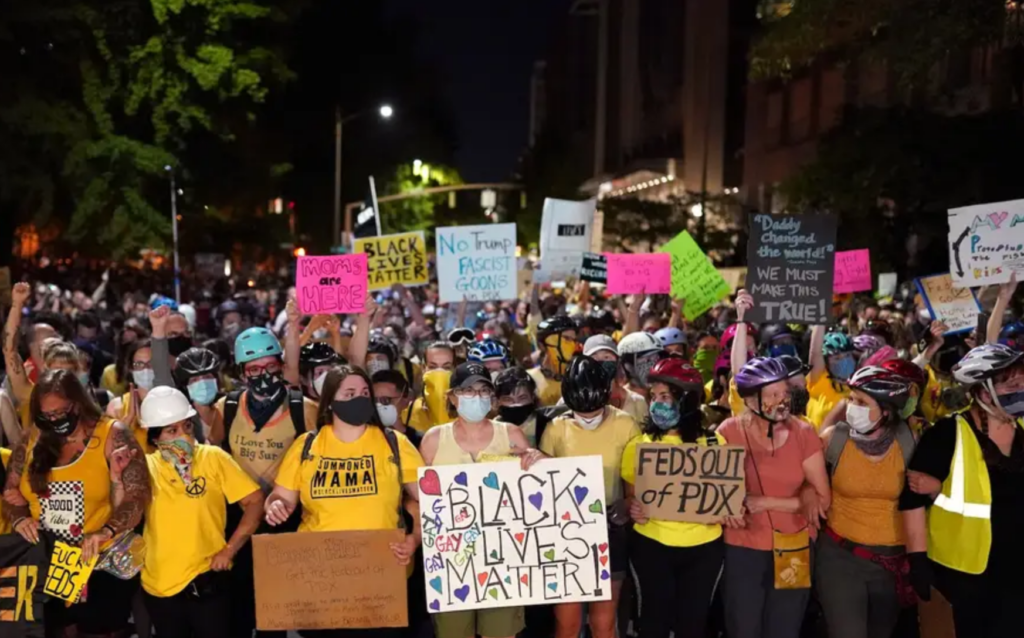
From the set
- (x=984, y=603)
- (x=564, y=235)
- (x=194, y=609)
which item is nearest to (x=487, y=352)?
(x=194, y=609)

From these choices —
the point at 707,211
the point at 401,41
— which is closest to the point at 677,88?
the point at 401,41

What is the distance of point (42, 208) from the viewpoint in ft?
73.3

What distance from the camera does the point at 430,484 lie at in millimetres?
5012

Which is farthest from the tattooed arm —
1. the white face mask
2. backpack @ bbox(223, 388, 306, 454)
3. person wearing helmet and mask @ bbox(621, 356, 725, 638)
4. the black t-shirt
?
the black t-shirt

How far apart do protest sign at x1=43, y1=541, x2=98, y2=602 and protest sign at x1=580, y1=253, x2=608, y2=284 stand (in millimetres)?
8277

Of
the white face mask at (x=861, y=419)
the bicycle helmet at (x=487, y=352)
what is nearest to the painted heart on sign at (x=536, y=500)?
the white face mask at (x=861, y=419)

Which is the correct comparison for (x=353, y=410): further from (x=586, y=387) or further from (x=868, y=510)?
(x=868, y=510)

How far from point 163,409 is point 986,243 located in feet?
20.7

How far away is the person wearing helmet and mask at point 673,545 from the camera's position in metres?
5.23

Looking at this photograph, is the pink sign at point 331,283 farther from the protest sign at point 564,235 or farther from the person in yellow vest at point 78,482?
the protest sign at point 564,235

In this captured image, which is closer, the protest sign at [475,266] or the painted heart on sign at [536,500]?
the painted heart on sign at [536,500]

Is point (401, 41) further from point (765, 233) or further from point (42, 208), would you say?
point (765, 233)

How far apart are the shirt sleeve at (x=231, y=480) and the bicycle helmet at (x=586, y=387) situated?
5.41ft

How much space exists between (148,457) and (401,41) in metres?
46.1
